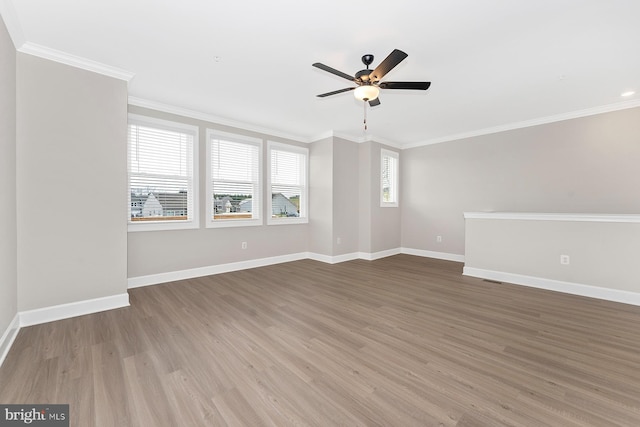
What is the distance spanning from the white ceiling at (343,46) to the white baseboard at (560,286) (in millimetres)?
2664

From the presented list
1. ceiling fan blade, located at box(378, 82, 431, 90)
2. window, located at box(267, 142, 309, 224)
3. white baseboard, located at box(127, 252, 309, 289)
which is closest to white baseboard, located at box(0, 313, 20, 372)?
white baseboard, located at box(127, 252, 309, 289)

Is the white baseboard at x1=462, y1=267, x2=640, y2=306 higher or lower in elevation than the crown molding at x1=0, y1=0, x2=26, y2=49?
lower

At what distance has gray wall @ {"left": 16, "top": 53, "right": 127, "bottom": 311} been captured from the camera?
2.57 meters

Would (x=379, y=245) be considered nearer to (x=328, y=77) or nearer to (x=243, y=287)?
(x=243, y=287)

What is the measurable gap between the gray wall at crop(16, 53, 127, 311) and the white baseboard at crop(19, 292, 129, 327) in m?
0.05

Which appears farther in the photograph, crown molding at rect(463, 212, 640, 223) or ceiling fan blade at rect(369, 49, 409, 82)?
crown molding at rect(463, 212, 640, 223)

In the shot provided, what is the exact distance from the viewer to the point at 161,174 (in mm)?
4027

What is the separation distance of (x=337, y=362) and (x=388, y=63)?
8.32 ft

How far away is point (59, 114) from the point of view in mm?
2727

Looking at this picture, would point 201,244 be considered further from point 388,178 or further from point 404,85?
point 388,178

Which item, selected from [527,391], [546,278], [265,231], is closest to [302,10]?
[527,391]

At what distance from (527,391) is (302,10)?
126 inches

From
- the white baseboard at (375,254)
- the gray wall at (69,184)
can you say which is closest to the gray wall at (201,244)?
the gray wall at (69,184)

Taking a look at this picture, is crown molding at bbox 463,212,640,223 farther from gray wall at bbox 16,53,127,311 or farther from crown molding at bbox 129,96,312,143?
gray wall at bbox 16,53,127,311
